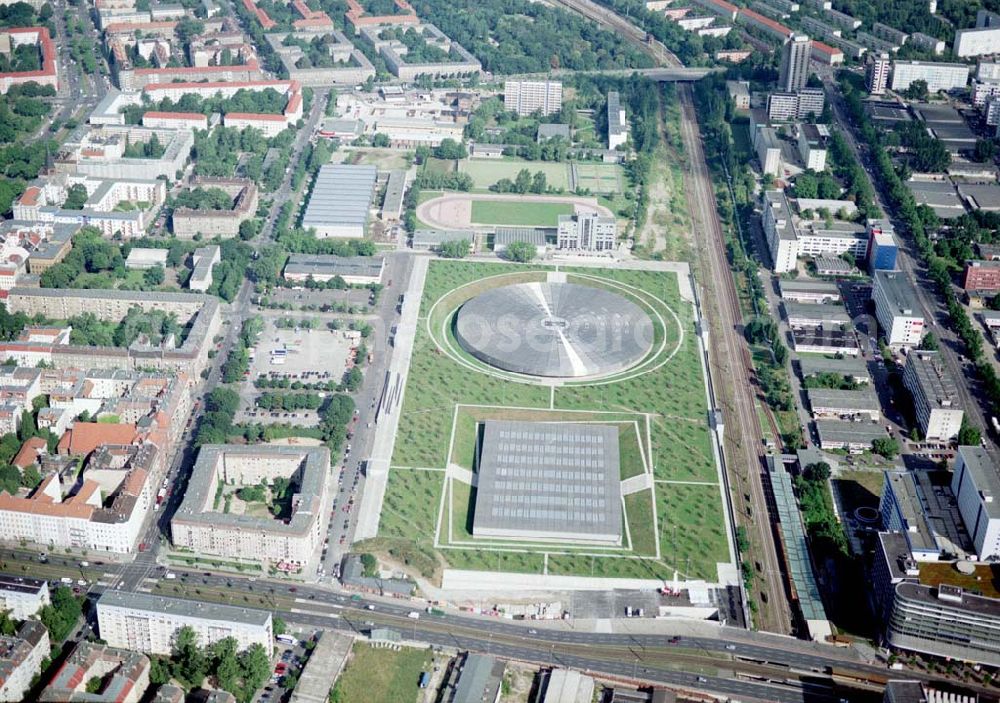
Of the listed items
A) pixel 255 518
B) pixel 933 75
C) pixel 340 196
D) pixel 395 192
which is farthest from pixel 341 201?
pixel 933 75

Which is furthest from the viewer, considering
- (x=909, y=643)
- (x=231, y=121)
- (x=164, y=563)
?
(x=231, y=121)

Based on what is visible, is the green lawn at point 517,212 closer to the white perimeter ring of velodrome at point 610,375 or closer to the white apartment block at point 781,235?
the white perimeter ring of velodrome at point 610,375

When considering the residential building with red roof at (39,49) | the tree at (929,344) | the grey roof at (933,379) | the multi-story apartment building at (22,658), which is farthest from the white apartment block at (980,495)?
the residential building with red roof at (39,49)

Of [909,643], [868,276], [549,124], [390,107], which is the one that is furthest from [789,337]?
[390,107]

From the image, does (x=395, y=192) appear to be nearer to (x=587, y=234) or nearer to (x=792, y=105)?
(x=587, y=234)

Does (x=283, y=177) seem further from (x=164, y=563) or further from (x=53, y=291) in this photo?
(x=164, y=563)

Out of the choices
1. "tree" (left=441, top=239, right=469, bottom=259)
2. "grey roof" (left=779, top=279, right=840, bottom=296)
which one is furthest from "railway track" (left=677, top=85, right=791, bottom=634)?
"tree" (left=441, top=239, right=469, bottom=259)

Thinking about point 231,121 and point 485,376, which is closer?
point 485,376
